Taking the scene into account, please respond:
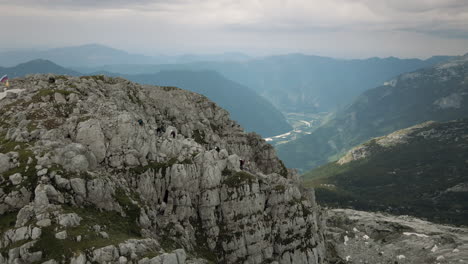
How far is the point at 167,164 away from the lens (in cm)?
8250

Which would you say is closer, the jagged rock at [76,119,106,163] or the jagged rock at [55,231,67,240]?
the jagged rock at [55,231,67,240]

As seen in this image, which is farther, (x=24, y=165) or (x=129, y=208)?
(x=129, y=208)

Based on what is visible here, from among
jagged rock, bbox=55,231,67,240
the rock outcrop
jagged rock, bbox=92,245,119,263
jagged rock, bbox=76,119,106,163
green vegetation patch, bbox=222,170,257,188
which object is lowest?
the rock outcrop

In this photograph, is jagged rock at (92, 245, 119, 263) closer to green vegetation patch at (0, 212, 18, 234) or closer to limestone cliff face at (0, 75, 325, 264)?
limestone cliff face at (0, 75, 325, 264)

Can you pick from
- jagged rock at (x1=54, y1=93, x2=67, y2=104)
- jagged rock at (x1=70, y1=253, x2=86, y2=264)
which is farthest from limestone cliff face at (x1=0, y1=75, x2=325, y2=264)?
jagged rock at (x1=54, y1=93, x2=67, y2=104)

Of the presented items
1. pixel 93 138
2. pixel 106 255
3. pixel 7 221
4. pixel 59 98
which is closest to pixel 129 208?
pixel 106 255

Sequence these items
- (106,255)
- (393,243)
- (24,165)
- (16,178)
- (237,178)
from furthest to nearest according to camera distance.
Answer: (393,243) → (237,178) → (24,165) → (16,178) → (106,255)

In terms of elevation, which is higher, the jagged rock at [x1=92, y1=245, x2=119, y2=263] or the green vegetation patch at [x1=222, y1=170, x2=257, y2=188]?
the jagged rock at [x1=92, y1=245, x2=119, y2=263]

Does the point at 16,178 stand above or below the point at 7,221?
above

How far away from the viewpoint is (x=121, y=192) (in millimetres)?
69688

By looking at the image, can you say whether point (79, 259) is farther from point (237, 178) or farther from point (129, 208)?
point (237, 178)

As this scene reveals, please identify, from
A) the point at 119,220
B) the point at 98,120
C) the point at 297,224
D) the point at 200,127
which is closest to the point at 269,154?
the point at 200,127

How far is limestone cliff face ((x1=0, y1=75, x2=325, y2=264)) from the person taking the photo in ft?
171

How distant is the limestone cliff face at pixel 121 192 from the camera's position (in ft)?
171
